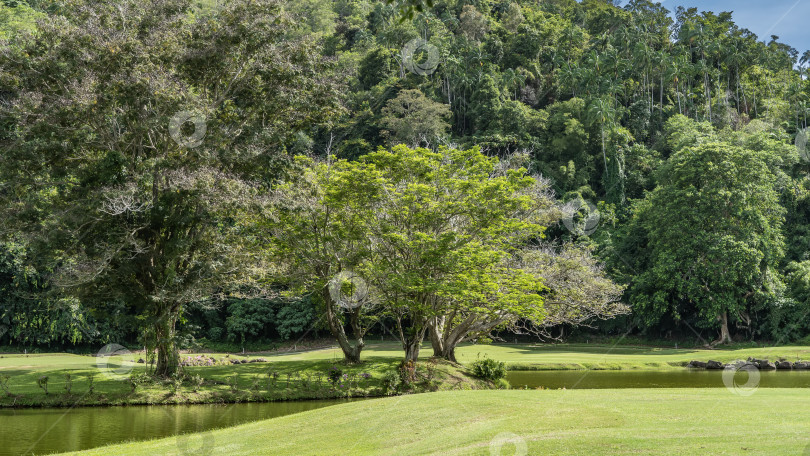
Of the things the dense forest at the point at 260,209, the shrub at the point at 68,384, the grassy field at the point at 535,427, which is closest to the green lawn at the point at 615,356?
the dense forest at the point at 260,209

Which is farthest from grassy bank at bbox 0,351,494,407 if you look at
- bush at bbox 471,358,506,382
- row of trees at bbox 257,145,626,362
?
row of trees at bbox 257,145,626,362

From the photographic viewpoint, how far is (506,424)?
1232cm

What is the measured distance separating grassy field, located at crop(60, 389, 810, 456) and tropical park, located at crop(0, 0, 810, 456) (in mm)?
101

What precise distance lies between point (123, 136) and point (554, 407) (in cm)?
1921

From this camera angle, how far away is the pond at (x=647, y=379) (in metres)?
25.1

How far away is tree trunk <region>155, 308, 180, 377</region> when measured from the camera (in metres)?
24.2

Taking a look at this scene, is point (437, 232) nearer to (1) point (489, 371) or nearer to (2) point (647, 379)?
(1) point (489, 371)

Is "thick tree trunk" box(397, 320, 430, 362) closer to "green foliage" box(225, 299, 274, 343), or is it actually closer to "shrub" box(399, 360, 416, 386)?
"shrub" box(399, 360, 416, 386)

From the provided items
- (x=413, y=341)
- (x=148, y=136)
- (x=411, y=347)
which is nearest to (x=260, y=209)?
(x=148, y=136)

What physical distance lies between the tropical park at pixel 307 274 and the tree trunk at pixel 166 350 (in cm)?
12

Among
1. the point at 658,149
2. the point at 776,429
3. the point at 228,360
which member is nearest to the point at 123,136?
the point at 228,360

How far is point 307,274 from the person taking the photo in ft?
94.1

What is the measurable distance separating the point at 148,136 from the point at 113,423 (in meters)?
11.3

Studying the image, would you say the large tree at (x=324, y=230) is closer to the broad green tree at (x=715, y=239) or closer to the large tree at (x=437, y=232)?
the large tree at (x=437, y=232)
